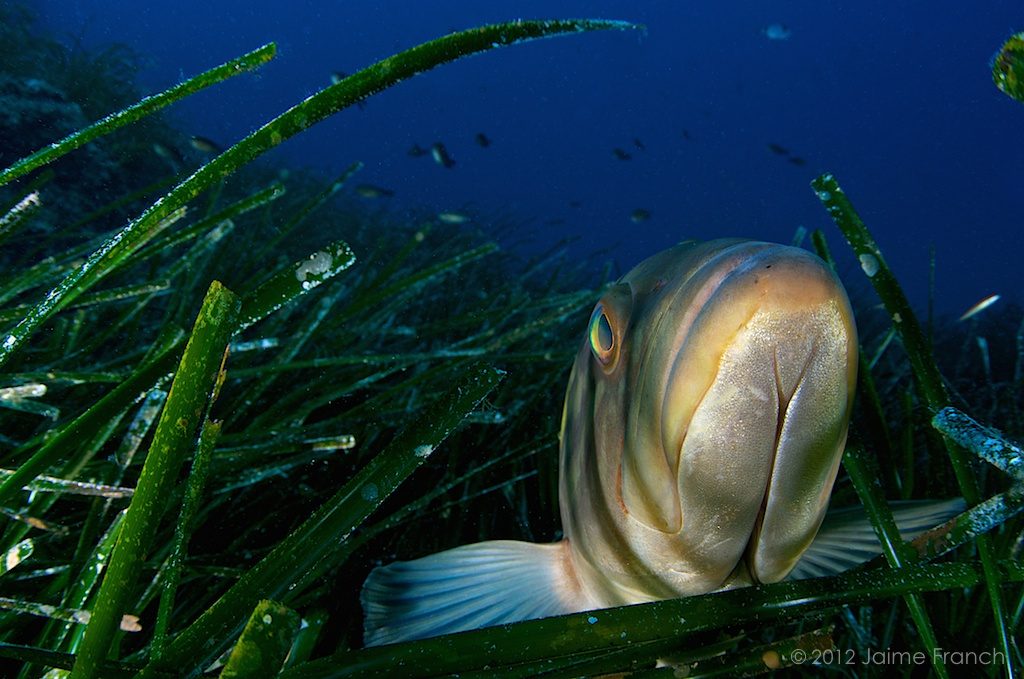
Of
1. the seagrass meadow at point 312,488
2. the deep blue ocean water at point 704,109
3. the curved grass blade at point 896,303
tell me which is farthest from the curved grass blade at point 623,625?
the deep blue ocean water at point 704,109

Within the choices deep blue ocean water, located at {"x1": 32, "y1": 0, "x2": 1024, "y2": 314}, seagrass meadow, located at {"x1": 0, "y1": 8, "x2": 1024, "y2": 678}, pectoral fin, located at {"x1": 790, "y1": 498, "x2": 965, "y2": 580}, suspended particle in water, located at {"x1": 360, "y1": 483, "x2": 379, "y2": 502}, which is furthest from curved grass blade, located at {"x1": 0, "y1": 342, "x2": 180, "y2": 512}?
deep blue ocean water, located at {"x1": 32, "y1": 0, "x2": 1024, "y2": 314}

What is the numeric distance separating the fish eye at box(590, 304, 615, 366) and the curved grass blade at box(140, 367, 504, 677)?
38cm

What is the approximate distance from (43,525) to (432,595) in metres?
1.03

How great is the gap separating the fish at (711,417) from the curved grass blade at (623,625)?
129mm

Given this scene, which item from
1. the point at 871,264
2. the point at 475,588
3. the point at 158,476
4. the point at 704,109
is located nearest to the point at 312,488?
the point at 475,588

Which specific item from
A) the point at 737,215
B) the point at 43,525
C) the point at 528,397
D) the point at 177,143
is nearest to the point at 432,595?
the point at 43,525

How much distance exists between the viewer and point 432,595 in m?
1.68

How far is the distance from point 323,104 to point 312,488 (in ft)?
6.16

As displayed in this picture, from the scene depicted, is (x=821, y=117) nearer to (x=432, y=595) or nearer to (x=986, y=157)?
(x=986, y=157)

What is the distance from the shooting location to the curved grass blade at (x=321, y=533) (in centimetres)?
76

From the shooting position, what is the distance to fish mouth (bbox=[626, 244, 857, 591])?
884 millimetres
